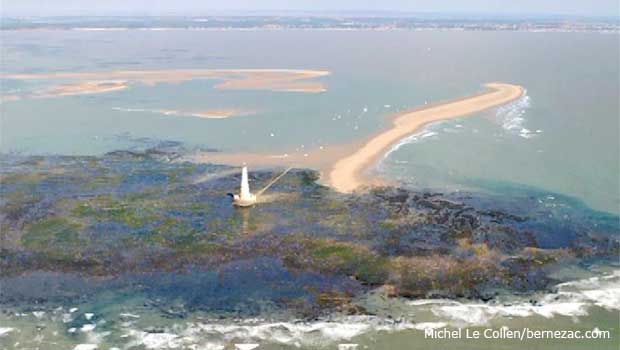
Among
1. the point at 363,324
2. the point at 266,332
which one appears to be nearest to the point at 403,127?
the point at 363,324

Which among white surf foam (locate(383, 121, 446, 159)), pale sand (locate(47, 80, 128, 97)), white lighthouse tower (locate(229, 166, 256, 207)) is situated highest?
pale sand (locate(47, 80, 128, 97))

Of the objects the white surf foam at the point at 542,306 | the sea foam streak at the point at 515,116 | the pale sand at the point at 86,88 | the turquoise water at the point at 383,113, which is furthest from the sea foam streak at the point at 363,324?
the pale sand at the point at 86,88

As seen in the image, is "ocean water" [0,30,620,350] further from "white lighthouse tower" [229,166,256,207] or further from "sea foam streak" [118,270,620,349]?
"white lighthouse tower" [229,166,256,207]

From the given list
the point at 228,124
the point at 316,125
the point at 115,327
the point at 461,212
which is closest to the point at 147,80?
the point at 228,124

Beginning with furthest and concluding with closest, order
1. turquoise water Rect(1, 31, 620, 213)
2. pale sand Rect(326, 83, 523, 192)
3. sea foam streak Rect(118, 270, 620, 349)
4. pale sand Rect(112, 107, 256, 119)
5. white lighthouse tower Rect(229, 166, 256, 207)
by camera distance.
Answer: pale sand Rect(112, 107, 256, 119) → turquoise water Rect(1, 31, 620, 213) → pale sand Rect(326, 83, 523, 192) → white lighthouse tower Rect(229, 166, 256, 207) → sea foam streak Rect(118, 270, 620, 349)

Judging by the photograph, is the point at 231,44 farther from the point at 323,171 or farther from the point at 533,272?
the point at 533,272

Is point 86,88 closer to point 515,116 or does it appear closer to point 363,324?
point 515,116

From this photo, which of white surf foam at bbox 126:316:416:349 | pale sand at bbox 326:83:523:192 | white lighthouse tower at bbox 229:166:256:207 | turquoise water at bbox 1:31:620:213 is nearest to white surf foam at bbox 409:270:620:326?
white surf foam at bbox 126:316:416:349
